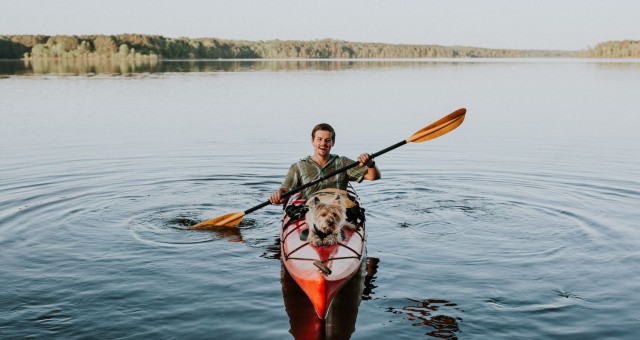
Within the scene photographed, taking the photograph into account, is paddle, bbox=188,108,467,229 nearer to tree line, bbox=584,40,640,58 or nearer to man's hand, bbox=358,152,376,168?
man's hand, bbox=358,152,376,168

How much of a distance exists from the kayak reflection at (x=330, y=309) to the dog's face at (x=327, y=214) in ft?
2.43

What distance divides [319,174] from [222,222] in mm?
1917

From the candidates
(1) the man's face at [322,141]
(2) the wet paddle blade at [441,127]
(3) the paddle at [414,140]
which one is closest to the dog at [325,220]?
(1) the man's face at [322,141]

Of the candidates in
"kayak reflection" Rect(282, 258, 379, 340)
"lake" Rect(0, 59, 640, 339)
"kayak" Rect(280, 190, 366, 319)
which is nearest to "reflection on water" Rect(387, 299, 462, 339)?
"lake" Rect(0, 59, 640, 339)

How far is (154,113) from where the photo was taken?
83.2 feet

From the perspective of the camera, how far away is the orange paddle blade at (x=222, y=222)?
9906mm

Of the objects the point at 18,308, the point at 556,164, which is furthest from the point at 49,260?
Answer: the point at 556,164

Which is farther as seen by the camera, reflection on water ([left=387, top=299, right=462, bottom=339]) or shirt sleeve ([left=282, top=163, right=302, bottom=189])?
shirt sleeve ([left=282, top=163, right=302, bottom=189])

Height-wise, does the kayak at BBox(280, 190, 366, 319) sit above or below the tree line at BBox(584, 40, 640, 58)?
below

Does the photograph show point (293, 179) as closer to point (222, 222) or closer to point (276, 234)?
point (276, 234)

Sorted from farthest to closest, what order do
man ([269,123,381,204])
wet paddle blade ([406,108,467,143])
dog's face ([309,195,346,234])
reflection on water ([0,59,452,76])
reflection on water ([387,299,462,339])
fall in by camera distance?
1. reflection on water ([0,59,452,76])
2. wet paddle blade ([406,108,467,143])
3. man ([269,123,381,204])
4. dog's face ([309,195,346,234])
5. reflection on water ([387,299,462,339])

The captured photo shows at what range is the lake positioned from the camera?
6.42 metres

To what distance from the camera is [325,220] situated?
699 centimetres

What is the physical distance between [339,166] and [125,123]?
15.2 meters
